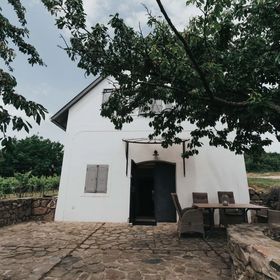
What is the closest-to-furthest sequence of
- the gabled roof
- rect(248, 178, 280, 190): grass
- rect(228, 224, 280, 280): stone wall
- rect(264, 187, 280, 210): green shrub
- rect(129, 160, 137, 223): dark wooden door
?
rect(228, 224, 280, 280): stone wall < rect(264, 187, 280, 210): green shrub < rect(129, 160, 137, 223): dark wooden door < the gabled roof < rect(248, 178, 280, 190): grass

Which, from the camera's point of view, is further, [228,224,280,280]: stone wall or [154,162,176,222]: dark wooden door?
[154,162,176,222]: dark wooden door

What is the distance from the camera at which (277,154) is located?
20.5m

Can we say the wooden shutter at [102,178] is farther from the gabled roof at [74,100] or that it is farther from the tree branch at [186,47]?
the tree branch at [186,47]

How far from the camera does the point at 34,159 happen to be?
34219 mm

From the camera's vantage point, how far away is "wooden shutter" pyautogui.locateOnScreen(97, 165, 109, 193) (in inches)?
340

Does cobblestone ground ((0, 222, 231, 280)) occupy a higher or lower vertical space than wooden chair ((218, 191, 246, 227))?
lower

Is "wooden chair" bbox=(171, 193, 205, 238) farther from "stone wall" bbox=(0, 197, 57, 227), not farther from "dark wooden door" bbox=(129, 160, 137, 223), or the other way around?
"stone wall" bbox=(0, 197, 57, 227)

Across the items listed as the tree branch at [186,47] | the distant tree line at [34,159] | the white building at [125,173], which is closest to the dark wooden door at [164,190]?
the white building at [125,173]

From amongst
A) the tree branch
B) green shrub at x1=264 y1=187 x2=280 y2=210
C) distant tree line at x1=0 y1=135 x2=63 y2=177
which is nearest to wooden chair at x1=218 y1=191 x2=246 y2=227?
green shrub at x1=264 y1=187 x2=280 y2=210

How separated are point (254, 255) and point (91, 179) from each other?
23.1 feet

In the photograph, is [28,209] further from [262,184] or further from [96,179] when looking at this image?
[262,184]

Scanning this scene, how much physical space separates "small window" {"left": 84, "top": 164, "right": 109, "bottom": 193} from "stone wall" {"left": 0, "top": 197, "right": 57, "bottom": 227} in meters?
1.80

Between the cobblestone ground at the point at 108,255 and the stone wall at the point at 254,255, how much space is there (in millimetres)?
673

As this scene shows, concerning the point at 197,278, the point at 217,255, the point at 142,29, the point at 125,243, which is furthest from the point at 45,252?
the point at 142,29
